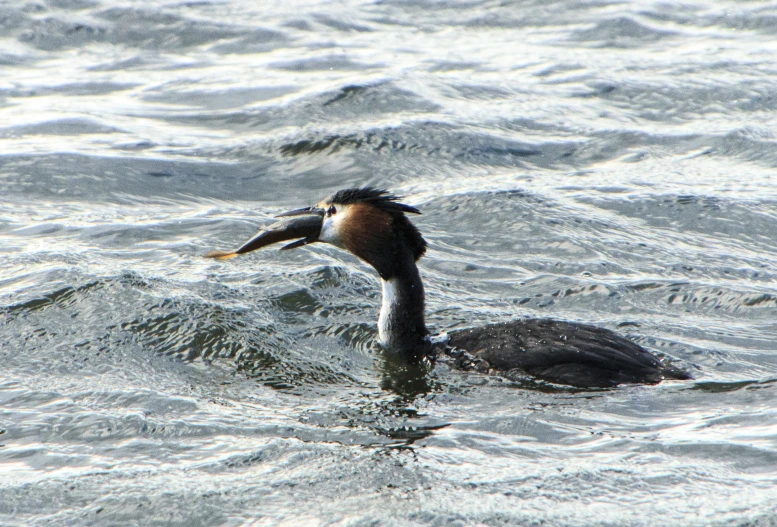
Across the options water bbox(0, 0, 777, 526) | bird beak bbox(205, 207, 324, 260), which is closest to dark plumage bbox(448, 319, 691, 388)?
water bbox(0, 0, 777, 526)

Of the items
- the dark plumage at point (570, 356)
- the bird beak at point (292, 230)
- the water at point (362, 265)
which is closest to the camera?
the water at point (362, 265)

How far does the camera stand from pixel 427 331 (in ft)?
22.9

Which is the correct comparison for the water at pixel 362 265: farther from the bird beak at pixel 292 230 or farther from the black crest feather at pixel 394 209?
the black crest feather at pixel 394 209

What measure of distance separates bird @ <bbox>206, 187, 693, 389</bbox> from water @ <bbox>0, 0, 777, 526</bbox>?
0.15 metres

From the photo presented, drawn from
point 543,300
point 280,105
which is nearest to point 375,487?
point 543,300

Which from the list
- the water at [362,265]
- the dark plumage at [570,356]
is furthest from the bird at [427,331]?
the water at [362,265]

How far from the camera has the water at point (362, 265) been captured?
5043mm

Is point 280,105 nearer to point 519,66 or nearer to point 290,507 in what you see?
point 519,66

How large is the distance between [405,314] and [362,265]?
1.69 meters

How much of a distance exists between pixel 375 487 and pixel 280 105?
25.9 ft

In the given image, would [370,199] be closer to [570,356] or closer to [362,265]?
[570,356]

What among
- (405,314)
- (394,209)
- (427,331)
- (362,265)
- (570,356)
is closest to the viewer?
(570,356)

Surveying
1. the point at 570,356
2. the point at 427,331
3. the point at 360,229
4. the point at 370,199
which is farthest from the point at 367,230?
the point at 570,356

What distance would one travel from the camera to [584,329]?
252 inches
